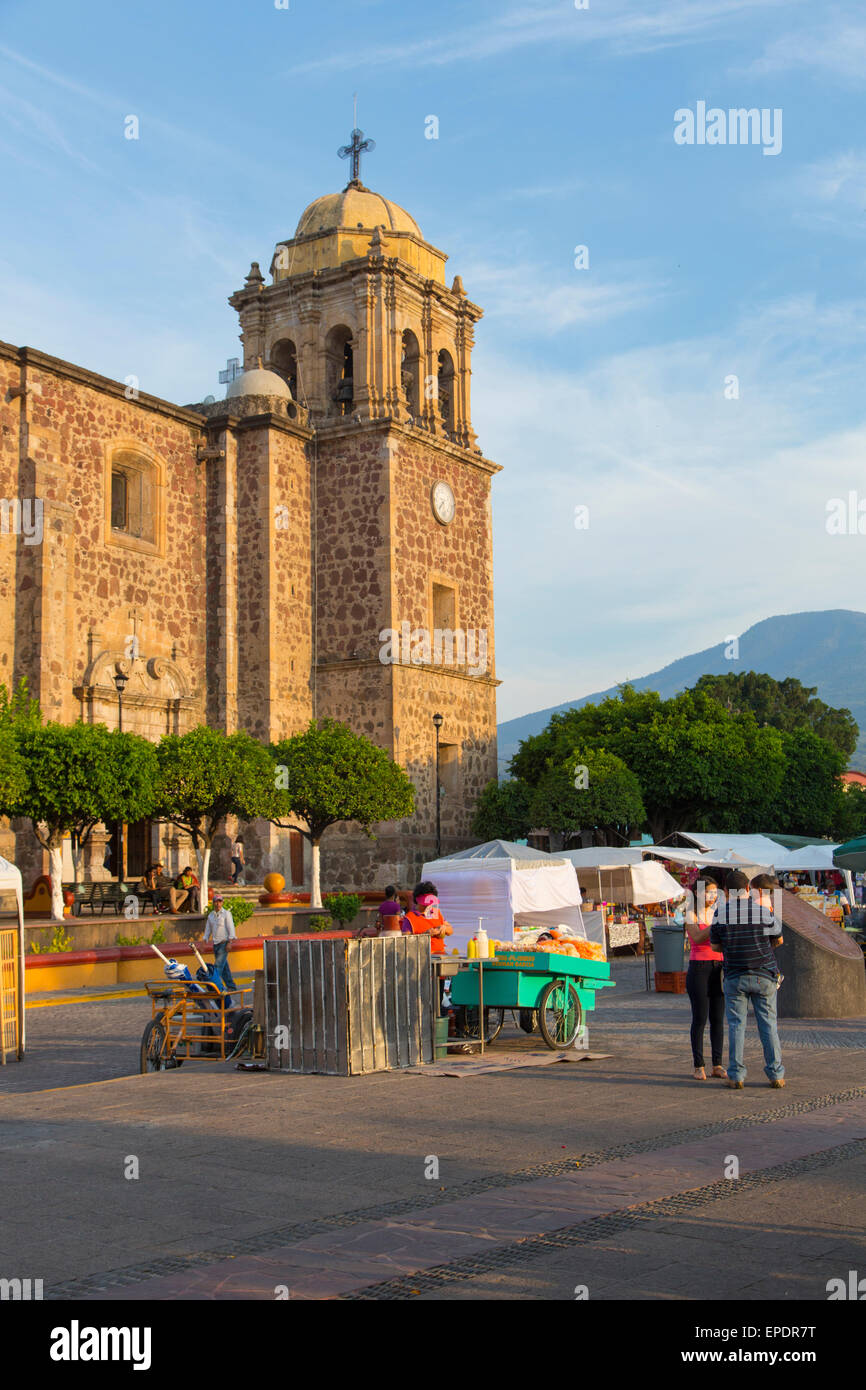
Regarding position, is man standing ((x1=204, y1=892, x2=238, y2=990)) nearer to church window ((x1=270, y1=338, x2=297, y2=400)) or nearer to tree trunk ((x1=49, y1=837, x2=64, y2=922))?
tree trunk ((x1=49, y1=837, x2=64, y2=922))

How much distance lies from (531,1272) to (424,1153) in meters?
2.39

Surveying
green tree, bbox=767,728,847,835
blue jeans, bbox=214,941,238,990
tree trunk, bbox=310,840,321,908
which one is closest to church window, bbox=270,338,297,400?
tree trunk, bbox=310,840,321,908

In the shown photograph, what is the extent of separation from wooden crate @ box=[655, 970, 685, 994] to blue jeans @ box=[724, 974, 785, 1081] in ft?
25.2

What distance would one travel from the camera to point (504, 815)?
35.4 m

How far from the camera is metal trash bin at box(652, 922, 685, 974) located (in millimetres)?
17281

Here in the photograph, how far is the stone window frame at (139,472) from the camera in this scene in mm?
30359

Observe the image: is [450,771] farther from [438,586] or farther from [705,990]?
[705,990]

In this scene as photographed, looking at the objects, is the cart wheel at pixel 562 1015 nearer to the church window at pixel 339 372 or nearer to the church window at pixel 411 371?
the church window at pixel 339 372

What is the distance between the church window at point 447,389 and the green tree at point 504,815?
1060 cm

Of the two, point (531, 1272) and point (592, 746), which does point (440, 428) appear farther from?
point (531, 1272)

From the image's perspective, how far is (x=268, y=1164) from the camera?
7098 millimetres

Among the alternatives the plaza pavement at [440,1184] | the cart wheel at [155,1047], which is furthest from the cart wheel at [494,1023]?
the cart wheel at [155,1047]

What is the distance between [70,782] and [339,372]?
1842cm
